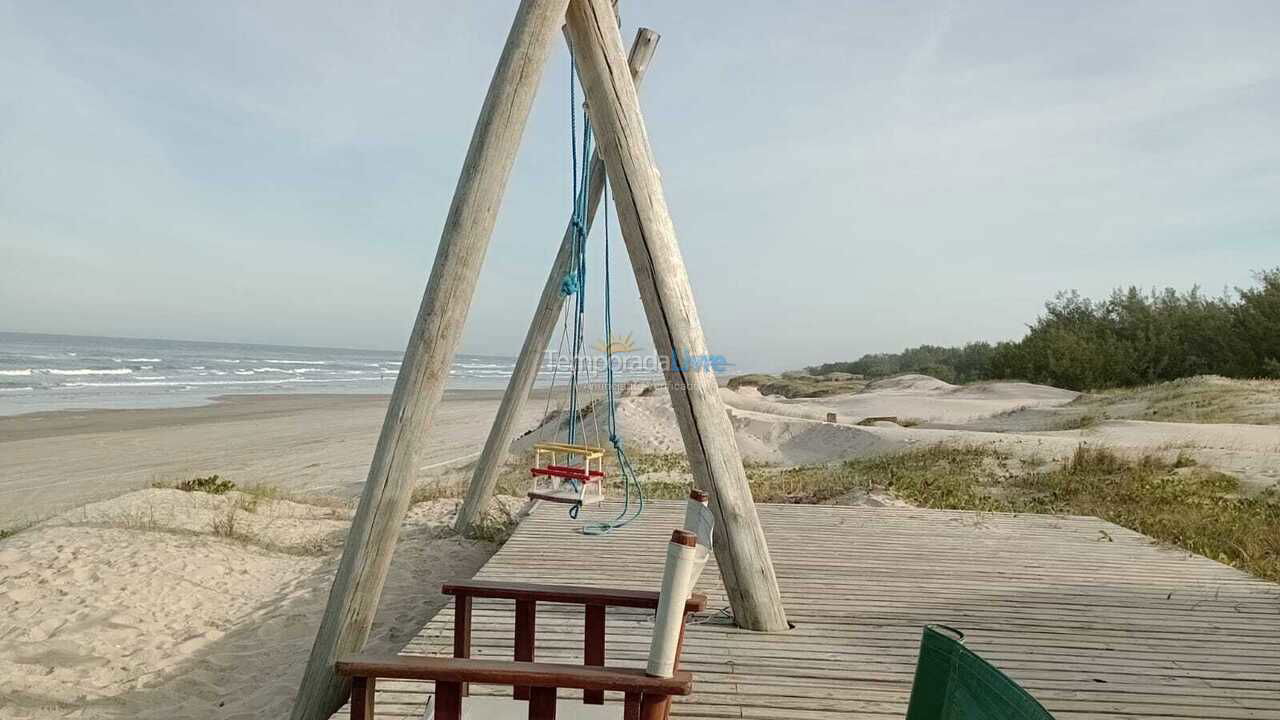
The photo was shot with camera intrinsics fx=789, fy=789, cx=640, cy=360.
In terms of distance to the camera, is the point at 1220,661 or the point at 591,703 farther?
the point at 1220,661

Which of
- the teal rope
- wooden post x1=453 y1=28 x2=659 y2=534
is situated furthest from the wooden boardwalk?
wooden post x1=453 y1=28 x2=659 y2=534

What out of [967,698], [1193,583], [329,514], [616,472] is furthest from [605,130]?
[616,472]

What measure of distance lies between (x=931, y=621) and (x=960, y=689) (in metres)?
2.51

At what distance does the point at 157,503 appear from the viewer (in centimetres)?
783

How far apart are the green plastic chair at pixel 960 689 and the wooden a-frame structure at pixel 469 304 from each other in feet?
5.68

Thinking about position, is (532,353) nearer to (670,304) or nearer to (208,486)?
(670,304)

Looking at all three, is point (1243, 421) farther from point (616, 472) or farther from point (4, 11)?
point (4, 11)

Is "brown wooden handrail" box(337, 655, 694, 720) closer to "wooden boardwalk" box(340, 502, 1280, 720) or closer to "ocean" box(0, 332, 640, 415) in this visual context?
"wooden boardwalk" box(340, 502, 1280, 720)

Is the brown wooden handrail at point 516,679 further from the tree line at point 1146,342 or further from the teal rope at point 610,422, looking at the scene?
the tree line at point 1146,342

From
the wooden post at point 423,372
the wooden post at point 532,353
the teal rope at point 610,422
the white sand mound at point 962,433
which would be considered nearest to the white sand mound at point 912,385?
the white sand mound at point 962,433

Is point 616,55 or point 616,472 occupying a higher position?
point 616,55

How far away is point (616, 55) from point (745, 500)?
208 centimetres

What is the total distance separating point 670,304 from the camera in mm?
3541

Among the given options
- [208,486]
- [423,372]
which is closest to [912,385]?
[208,486]
